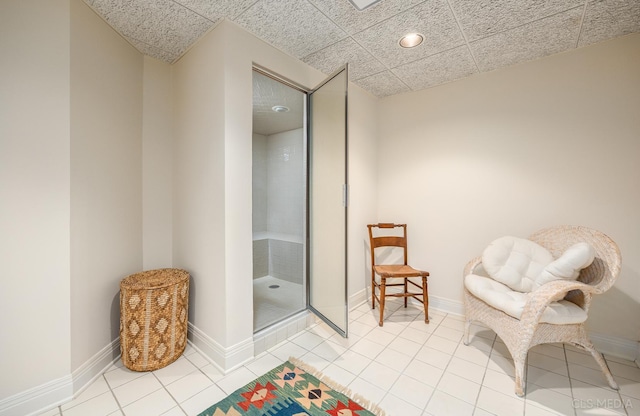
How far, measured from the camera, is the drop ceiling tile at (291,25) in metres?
1.74

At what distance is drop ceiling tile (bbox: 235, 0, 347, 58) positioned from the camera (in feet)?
5.70

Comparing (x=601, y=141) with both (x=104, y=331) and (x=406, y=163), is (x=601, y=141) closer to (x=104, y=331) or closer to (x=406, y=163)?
(x=406, y=163)

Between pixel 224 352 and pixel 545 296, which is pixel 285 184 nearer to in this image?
pixel 224 352

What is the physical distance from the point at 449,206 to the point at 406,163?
0.71 metres

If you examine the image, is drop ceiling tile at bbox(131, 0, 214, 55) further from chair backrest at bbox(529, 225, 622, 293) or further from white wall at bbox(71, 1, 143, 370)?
chair backrest at bbox(529, 225, 622, 293)

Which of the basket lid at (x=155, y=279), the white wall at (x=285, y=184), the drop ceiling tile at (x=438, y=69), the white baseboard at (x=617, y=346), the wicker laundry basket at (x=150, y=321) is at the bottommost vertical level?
the white baseboard at (x=617, y=346)

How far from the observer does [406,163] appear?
318 centimetres

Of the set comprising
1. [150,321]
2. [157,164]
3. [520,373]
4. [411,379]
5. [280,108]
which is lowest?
[411,379]

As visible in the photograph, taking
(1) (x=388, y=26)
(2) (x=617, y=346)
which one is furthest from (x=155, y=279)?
(2) (x=617, y=346)

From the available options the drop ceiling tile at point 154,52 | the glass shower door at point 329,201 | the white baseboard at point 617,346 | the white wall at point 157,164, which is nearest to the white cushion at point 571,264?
the white baseboard at point 617,346

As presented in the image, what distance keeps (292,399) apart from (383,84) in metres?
3.05

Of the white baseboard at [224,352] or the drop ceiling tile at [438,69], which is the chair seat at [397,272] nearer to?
the white baseboard at [224,352]

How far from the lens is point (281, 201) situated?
2.80 m

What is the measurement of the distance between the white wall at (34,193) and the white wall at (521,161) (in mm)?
2998
